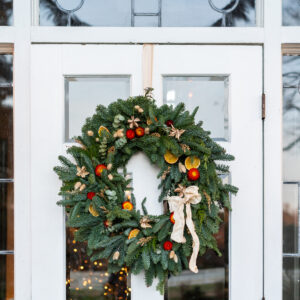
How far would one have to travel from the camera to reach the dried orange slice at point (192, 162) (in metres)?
0.99

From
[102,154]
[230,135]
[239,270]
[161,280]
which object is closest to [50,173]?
[102,154]

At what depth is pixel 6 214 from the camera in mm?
1203

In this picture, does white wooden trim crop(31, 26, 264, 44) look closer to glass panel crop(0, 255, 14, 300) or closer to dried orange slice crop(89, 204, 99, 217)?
dried orange slice crop(89, 204, 99, 217)

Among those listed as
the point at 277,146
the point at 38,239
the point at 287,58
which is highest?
the point at 287,58

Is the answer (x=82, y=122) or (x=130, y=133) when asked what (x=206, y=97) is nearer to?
(x=130, y=133)

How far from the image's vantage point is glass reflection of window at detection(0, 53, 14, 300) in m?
1.19

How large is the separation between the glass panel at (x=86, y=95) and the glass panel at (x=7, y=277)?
57 cm

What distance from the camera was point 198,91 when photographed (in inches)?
45.1

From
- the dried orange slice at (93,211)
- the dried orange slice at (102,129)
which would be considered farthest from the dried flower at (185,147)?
the dried orange slice at (93,211)

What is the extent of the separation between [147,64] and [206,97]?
0.87 feet

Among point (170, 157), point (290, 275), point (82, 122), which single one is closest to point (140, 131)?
point (170, 157)

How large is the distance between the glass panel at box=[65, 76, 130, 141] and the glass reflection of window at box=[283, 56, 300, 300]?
667mm

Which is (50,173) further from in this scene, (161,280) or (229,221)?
(229,221)

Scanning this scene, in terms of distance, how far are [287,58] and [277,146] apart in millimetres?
378
